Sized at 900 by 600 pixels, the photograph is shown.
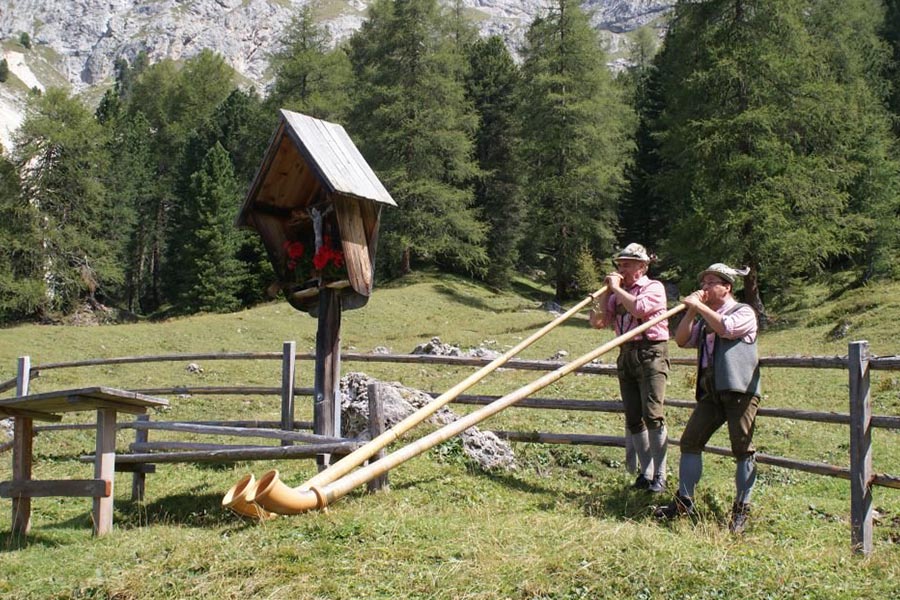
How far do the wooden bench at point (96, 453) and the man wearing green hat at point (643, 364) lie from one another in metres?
3.76

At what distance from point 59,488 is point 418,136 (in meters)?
32.4

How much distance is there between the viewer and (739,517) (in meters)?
5.77

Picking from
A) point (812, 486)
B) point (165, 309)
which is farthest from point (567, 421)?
point (165, 309)

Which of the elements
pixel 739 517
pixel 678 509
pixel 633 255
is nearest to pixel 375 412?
pixel 633 255

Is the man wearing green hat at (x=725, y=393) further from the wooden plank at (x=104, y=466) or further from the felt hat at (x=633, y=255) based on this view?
the wooden plank at (x=104, y=466)

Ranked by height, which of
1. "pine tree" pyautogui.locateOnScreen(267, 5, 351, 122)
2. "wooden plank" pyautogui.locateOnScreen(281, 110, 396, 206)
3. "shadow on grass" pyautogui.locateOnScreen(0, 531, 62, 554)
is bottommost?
"shadow on grass" pyautogui.locateOnScreen(0, 531, 62, 554)

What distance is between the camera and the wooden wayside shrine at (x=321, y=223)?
736 centimetres

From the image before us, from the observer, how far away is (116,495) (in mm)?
7793

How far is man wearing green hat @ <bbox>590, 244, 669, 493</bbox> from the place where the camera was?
6570 millimetres

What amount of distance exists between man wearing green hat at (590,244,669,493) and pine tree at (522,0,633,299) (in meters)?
29.2

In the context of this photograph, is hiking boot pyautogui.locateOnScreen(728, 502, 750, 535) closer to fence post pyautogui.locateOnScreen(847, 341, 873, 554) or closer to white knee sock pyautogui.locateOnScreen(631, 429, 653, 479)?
fence post pyautogui.locateOnScreen(847, 341, 873, 554)

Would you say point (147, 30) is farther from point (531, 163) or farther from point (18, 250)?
point (531, 163)

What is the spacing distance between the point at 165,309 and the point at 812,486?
42005 millimetres

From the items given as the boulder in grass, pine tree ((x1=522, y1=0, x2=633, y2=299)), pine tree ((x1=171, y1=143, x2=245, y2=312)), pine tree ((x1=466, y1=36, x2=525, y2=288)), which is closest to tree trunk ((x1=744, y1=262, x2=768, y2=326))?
pine tree ((x1=522, y1=0, x2=633, y2=299))
